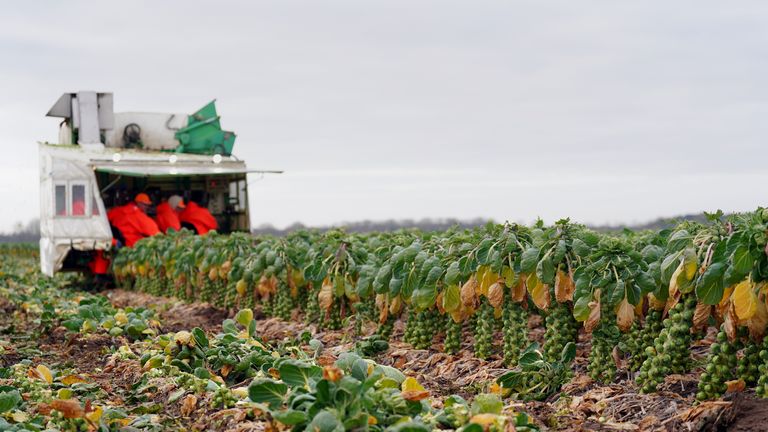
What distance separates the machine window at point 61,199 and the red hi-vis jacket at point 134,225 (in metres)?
0.98

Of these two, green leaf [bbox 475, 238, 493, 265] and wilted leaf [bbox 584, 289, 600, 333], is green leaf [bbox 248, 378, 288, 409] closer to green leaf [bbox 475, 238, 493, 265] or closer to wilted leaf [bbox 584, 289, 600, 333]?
wilted leaf [bbox 584, 289, 600, 333]

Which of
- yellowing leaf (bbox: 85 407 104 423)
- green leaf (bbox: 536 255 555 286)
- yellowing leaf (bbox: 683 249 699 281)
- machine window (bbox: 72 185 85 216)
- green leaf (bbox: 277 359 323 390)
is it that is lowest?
yellowing leaf (bbox: 85 407 104 423)

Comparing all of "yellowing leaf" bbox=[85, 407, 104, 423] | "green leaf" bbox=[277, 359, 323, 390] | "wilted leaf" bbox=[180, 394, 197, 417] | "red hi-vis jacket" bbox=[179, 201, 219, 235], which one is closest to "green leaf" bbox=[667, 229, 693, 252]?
A: "green leaf" bbox=[277, 359, 323, 390]

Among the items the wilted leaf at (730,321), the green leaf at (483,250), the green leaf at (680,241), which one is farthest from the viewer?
the green leaf at (483,250)

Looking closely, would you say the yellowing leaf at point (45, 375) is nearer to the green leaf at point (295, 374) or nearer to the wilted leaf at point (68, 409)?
the wilted leaf at point (68, 409)

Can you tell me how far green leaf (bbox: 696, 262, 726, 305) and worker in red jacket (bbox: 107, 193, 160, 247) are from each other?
44.0 feet

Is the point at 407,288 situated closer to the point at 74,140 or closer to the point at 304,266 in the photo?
the point at 304,266

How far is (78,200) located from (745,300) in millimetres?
14631

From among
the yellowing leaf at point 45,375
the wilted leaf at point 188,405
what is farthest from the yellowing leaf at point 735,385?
the yellowing leaf at point 45,375

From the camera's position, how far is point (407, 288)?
24.7ft

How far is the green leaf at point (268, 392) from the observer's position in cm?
439

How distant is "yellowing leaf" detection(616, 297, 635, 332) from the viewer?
5.83 meters

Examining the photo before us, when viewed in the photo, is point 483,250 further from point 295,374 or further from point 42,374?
point 42,374

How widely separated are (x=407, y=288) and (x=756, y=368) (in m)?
3.10
